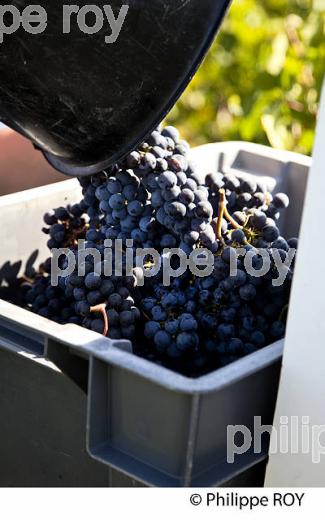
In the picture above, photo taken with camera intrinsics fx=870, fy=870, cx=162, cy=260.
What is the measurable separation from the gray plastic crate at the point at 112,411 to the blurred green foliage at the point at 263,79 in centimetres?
151

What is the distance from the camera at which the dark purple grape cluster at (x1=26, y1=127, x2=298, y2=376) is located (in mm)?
1319

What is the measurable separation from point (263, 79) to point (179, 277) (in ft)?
4.91

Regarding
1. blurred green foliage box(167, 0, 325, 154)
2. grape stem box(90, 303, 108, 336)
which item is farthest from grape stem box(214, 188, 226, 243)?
blurred green foliage box(167, 0, 325, 154)

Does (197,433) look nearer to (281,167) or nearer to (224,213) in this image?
(224,213)

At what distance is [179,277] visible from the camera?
1.37 metres

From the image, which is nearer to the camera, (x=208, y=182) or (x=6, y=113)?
(x=6, y=113)

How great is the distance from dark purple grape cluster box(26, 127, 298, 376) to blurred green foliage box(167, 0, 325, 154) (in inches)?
46.9

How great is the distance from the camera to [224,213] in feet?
4.62

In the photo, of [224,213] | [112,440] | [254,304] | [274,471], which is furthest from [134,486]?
[224,213]

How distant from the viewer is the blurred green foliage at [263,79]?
2.70 m

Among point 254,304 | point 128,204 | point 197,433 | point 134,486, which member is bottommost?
point 134,486

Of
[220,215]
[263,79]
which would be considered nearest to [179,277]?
[220,215]

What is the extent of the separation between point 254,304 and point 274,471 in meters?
0.29

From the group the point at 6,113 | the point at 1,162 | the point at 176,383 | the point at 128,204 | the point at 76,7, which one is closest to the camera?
the point at 176,383
